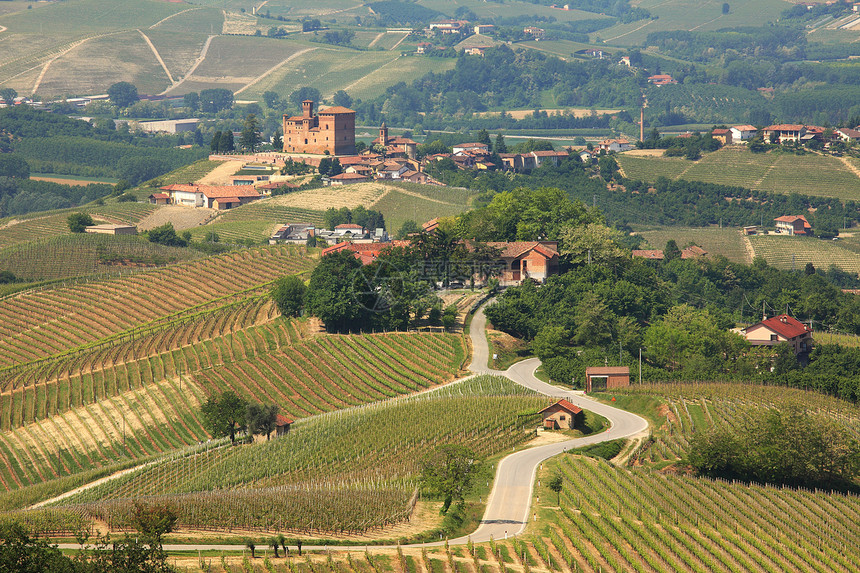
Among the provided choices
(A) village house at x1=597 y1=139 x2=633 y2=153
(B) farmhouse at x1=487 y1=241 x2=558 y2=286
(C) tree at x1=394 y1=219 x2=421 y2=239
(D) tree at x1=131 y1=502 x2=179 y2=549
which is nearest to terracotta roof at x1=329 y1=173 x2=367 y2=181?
(C) tree at x1=394 y1=219 x2=421 y2=239

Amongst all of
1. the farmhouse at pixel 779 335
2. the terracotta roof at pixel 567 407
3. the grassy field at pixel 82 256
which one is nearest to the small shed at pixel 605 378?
the terracotta roof at pixel 567 407

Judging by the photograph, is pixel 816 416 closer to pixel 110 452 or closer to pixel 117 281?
pixel 110 452

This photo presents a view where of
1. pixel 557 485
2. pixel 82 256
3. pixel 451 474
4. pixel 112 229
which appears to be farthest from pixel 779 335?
pixel 112 229

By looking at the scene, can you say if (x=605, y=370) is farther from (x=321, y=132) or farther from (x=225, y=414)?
(x=321, y=132)

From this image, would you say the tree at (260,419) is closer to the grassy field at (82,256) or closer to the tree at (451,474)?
the tree at (451,474)

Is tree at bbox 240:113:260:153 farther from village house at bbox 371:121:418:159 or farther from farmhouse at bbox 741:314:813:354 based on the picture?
farmhouse at bbox 741:314:813:354

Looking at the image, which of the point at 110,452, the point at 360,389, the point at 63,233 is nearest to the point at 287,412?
the point at 360,389
